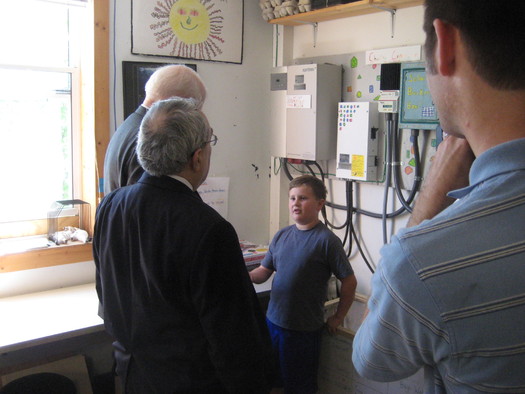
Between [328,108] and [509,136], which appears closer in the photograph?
[509,136]

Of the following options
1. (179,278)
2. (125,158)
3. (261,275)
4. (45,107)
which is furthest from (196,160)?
(45,107)

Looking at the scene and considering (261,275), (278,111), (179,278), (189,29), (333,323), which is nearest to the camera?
(179,278)

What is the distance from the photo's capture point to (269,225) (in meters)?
3.77

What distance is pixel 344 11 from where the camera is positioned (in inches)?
115

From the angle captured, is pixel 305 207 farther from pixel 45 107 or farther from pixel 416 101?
pixel 45 107

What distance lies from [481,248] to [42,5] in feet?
9.44

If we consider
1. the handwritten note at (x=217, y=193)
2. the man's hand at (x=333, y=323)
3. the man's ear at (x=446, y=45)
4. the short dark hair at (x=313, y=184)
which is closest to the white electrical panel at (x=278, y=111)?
the handwritten note at (x=217, y=193)

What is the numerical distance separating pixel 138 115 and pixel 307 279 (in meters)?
1.06

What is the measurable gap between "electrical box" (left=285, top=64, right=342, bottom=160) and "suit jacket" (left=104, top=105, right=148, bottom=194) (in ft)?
4.33

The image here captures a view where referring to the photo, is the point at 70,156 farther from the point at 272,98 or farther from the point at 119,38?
the point at 272,98

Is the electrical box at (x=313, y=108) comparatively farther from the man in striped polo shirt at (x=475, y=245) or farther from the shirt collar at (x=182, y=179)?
the man in striped polo shirt at (x=475, y=245)

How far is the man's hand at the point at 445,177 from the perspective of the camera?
79 centimetres

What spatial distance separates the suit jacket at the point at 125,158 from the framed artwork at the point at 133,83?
904 mm

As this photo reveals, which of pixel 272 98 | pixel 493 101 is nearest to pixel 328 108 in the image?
pixel 272 98
